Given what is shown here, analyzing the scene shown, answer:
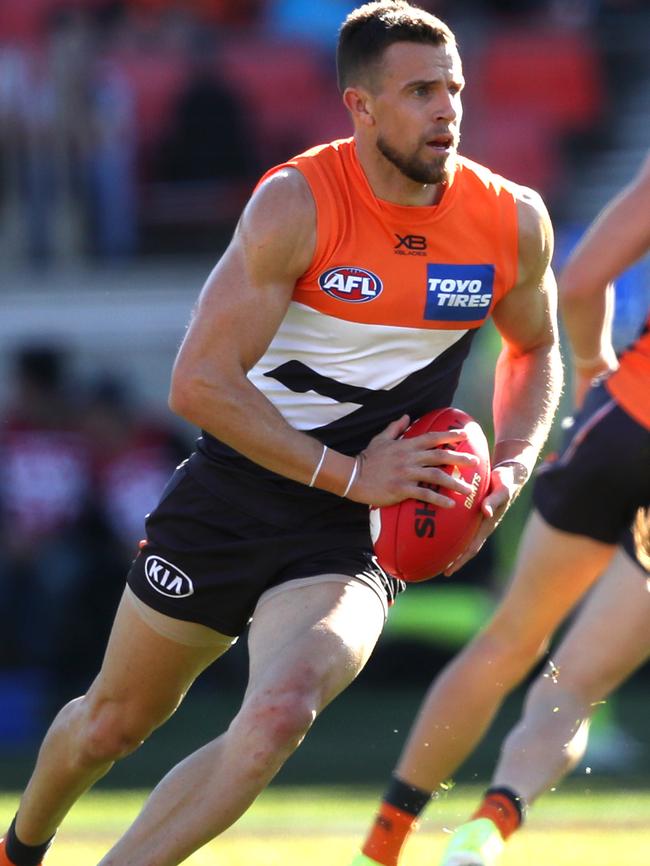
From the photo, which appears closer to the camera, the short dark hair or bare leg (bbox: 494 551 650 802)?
the short dark hair

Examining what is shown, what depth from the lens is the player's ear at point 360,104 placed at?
462 centimetres

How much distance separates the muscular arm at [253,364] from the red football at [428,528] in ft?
0.13

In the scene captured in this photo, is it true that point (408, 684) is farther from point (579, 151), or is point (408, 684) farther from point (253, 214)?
point (253, 214)

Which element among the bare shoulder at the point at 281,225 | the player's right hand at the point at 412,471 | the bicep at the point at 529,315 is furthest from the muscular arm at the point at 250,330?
the bicep at the point at 529,315

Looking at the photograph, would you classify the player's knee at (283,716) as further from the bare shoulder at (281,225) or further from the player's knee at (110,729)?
the bare shoulder at (281,225)

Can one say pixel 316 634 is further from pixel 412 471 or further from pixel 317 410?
pixel 317 410

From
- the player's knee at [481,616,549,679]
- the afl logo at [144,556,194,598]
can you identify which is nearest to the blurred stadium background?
the player's knee at [481,616,549,679]

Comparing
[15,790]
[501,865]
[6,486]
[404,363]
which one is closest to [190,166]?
[6,486]

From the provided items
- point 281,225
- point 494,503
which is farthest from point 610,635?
point 281,225

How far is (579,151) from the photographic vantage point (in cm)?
1409

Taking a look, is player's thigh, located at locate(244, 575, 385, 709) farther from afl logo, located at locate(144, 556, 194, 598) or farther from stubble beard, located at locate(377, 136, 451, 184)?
stubble beard, located at locate(377, 136, 451, 184)

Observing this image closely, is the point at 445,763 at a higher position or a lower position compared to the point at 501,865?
higher

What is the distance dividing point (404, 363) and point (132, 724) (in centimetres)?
128

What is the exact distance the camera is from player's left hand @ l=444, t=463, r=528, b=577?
4.54 metres
